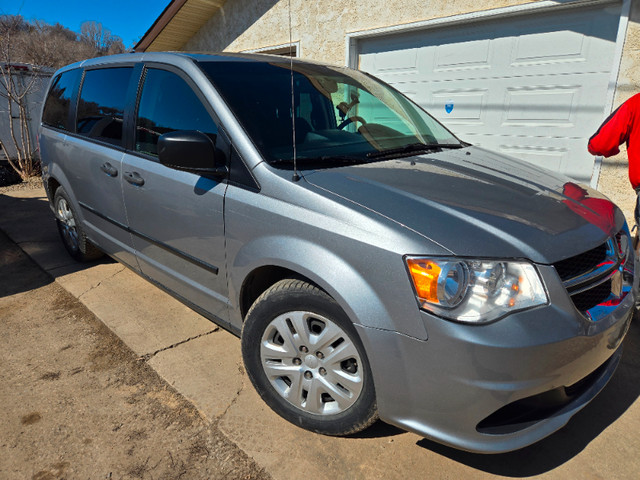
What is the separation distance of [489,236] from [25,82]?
10.4 meters

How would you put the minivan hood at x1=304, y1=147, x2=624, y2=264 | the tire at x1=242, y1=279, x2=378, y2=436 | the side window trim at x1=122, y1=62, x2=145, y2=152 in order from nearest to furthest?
1. the minivan hood at x1=304, y1=147, x2=624, y2=264
2. the tire at x1=242, y1=279, x2=378, y2=436
3. the side window trim at x1=122, y1=62, x2=145, y2=152

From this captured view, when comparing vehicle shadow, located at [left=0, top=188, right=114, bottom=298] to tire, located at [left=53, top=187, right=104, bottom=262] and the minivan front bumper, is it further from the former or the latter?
the minivan front bumper

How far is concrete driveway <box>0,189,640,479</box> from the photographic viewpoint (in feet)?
6.41

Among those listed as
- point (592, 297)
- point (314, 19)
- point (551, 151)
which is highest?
point (314, 19)

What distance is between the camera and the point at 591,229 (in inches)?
75.2

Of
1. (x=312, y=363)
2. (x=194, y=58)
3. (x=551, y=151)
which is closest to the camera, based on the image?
(x=312, y=363)

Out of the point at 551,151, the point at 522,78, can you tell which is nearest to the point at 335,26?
the point at 522,78

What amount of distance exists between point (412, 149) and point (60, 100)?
3.29 m

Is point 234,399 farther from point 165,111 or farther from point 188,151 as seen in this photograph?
point 165,111

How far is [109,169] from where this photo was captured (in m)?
3.05

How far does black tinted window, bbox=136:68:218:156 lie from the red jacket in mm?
2746

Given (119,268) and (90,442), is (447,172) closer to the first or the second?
(90,442)

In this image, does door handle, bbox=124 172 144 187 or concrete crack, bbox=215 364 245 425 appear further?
door handle, bbox=124 172 144 187

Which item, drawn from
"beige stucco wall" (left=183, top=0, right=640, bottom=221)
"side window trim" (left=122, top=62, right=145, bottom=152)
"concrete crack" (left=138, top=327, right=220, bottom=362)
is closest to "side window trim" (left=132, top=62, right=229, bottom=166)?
"side window trim" (left=122, top=62, right=145, bottom=152)
